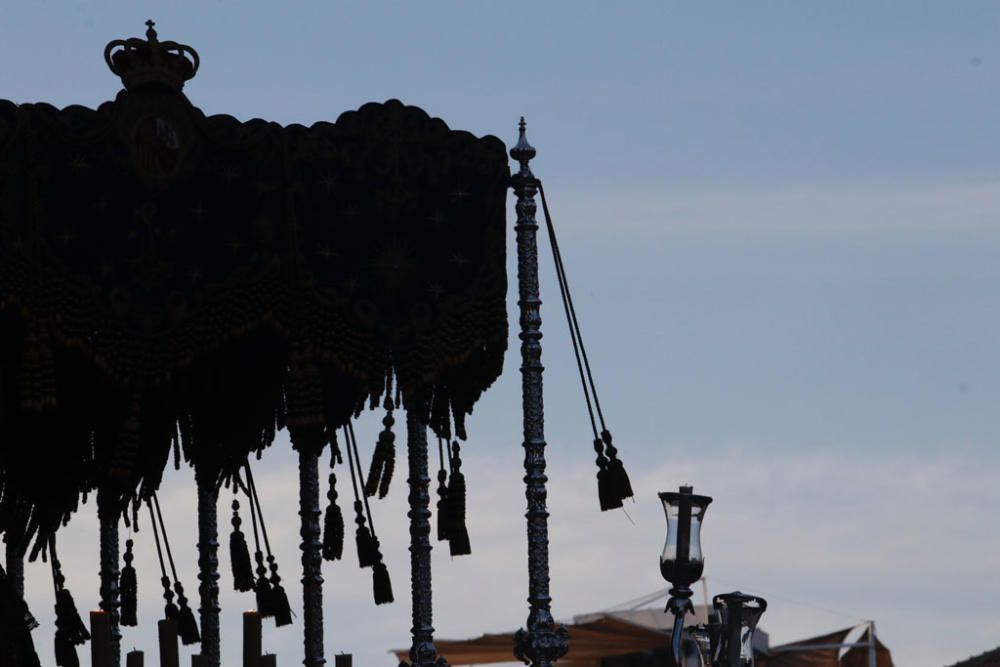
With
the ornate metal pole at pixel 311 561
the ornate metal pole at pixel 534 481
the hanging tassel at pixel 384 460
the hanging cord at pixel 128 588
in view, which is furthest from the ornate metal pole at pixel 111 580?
the ornate metal pole at pixel 534 481

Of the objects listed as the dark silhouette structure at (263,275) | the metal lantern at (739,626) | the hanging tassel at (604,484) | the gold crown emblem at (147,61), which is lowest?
the metal lantern at (739,626)

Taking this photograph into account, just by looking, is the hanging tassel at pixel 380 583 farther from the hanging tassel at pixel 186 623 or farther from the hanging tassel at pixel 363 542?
the hanging tassel at pixel 186 623

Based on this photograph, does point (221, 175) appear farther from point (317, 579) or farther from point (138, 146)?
point (317, 579)

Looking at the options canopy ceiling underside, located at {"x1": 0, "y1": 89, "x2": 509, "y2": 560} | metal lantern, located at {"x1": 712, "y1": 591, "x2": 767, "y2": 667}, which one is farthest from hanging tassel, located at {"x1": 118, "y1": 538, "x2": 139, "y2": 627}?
metal lantern, located at {"x1": 712, "y1": 591, "x2": 767, "y2": 667}

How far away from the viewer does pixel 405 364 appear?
10.2 meters

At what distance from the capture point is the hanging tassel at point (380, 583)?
10.9 meters

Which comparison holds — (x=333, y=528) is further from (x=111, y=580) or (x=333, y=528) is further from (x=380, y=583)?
(x=111, y=580)

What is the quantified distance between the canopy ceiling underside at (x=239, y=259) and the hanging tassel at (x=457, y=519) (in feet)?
1.08

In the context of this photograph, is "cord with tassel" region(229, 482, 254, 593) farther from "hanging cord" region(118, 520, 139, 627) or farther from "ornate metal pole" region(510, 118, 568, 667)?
"ornate metal pole" region(510, 118, 568, 667)

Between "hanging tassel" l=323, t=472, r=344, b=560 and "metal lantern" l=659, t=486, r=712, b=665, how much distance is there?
211cm

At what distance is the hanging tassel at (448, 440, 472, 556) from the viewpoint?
10.4m

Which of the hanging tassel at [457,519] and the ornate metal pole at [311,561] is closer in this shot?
the hanging tassel at [457,519]

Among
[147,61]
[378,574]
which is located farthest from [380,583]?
[147,61]

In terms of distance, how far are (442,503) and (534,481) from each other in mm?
626
